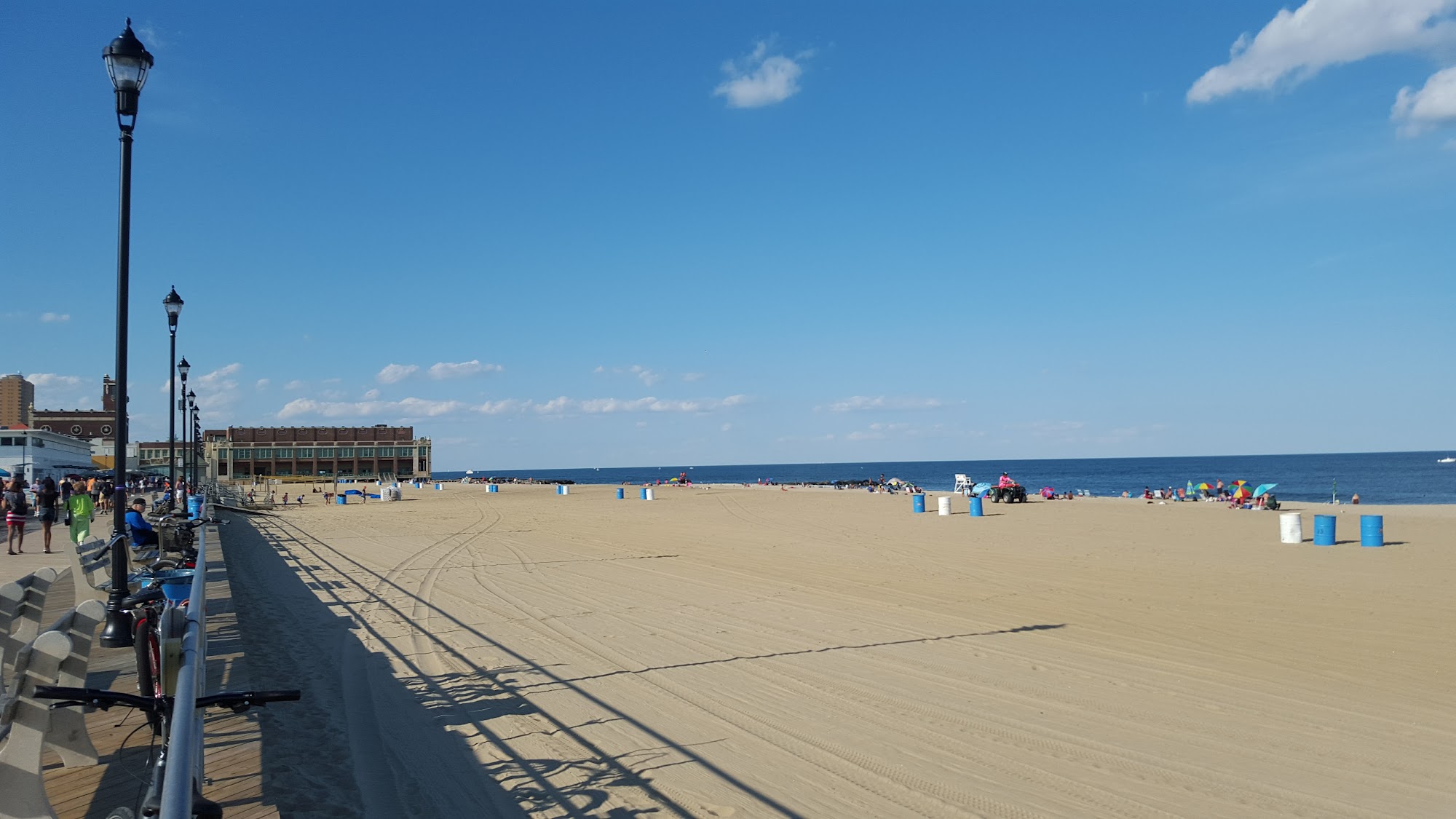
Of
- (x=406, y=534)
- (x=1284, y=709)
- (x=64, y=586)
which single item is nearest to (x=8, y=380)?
(x=406, y=534)

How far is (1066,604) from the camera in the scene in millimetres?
13195

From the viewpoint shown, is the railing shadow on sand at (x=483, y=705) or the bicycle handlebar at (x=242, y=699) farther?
the railing shadow on sand at (x=483, y=705)

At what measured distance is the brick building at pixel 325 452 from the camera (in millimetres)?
125125

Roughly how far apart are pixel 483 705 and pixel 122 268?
4924 millimetres

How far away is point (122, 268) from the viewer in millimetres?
8078

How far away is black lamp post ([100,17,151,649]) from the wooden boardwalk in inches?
16.0

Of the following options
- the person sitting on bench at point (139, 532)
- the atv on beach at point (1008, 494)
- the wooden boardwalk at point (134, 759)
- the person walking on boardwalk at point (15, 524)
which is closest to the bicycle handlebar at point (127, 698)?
the wooden boardwalk at point (134, 759)

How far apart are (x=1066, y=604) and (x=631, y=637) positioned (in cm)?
649

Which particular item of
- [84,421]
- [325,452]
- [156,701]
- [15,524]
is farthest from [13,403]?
[156,701]

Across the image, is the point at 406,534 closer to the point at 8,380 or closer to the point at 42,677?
the point at 42,677

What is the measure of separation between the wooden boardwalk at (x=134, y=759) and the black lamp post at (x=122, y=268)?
1.33 ft

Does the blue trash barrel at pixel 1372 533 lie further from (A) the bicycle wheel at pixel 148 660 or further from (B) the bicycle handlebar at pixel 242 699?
(A) the bicycle wheel at pixel 148 660

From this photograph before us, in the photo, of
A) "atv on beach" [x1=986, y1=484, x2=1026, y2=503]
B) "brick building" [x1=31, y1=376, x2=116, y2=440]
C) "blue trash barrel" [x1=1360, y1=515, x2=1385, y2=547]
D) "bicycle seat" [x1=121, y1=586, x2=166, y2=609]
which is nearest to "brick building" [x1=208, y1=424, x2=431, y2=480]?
"brick building" [x1=31, y1=376, x2=116, y2=440]

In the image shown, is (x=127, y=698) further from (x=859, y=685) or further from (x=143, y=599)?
(x=859, y=685)
